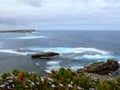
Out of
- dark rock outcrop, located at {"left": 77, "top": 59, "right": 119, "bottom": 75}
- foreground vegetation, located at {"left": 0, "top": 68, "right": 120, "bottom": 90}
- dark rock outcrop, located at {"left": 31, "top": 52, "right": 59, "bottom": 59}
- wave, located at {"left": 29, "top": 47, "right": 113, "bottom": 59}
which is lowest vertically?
wave, located at {"left": 29, "top": 47, "right": 113, "bottom": 59}

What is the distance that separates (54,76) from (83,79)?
92 cm

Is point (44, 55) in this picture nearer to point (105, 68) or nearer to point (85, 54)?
point (85, 54)

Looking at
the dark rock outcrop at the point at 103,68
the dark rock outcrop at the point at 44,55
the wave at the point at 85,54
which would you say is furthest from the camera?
the wave at the point at 85,54

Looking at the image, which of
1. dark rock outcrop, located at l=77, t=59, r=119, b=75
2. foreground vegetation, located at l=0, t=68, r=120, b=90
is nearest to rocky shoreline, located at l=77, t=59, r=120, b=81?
dark rock outcrop, located at l=77, t=59, r=119, b=75

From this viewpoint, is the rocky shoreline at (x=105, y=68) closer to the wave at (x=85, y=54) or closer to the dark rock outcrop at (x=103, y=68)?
the dark rock outcrop at (x=103, y=68)

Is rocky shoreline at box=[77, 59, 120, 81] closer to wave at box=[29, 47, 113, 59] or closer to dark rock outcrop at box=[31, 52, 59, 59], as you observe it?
wave at box=[29, 47, 113, 59]

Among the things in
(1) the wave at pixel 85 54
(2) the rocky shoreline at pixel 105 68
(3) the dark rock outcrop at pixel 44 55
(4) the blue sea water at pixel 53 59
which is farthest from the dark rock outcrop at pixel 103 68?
(3) the dark rock outcrop at pixel 44 55

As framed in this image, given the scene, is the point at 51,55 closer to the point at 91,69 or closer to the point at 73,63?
the point at 73,63

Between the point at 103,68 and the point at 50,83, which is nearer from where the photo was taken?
the point at 50,83

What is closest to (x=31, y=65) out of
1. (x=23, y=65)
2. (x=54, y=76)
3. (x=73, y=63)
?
(x=23, y=65)

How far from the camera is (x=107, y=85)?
823 cm

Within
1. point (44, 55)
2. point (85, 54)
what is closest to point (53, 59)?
point (44, 55)

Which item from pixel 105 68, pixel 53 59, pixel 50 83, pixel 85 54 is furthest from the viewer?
pixel 85 54

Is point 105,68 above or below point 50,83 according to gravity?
below
